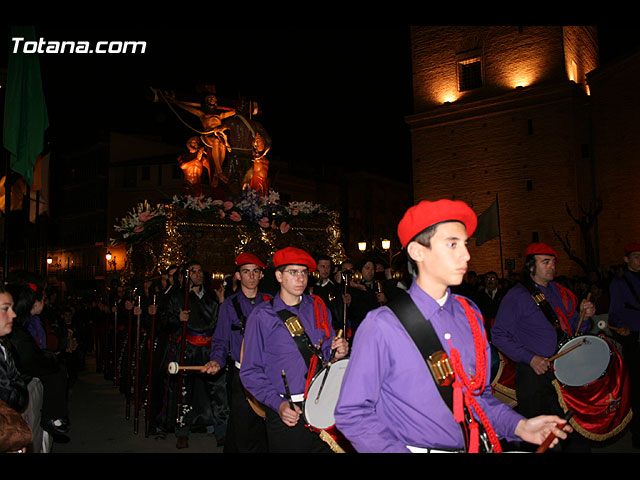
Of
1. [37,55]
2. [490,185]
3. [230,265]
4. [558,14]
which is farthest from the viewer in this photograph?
[490,185]

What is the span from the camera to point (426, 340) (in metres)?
2.65

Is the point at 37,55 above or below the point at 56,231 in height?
below

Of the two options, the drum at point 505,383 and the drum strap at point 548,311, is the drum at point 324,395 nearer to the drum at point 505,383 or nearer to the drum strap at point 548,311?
the drum strap at point 548,311

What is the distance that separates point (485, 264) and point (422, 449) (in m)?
28.9

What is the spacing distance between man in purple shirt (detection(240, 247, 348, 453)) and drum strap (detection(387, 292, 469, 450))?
1.43 meters

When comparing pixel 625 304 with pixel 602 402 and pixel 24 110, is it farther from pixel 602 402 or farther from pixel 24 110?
pixel 24 110

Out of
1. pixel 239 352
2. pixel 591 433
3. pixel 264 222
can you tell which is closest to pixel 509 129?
pixel 264 222

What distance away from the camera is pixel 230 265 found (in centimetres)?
1150

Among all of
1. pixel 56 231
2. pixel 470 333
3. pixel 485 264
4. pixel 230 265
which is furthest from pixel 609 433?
pixel 56 231

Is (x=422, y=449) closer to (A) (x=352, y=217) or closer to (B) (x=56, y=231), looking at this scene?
(A) (x=352, y=217)

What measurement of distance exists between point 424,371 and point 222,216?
913 cm

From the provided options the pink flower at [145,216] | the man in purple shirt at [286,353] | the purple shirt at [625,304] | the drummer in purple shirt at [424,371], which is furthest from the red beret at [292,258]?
the pink flower at [145,216]

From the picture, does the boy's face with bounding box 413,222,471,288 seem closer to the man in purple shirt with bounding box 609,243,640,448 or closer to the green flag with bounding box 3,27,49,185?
the man in purple shirt with bounding box 609,243,640,448

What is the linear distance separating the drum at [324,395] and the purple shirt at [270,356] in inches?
18.7
